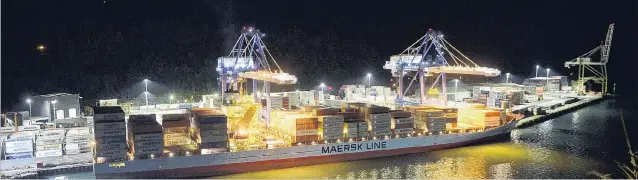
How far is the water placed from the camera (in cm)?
2659

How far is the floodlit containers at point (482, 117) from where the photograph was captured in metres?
36.3

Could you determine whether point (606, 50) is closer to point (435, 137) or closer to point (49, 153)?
point (435, 137)

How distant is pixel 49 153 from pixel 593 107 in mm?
60042

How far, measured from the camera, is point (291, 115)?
102ft

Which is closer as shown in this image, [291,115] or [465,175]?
[465,175]

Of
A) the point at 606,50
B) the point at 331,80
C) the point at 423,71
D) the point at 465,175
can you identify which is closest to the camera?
the point at 465,175

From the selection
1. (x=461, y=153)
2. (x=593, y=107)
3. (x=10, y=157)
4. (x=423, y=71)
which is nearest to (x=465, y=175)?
(x=461, y=153)

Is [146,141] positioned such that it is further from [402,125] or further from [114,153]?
[402,125]

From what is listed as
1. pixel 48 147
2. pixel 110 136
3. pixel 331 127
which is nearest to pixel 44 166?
pixel 48 147

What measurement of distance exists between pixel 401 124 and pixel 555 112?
93.2 ft

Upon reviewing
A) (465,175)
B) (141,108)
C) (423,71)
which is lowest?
(465,175)

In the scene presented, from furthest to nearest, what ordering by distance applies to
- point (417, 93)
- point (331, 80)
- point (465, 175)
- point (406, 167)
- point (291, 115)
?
point (331, 80)
point (417, 93)
point (291, 115)
point (406, 167)
point (465, 175)

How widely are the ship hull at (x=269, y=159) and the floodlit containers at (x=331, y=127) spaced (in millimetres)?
540

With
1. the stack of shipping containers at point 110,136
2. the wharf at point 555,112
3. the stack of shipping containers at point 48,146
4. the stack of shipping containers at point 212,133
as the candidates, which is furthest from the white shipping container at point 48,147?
the wharf at point 555,112
